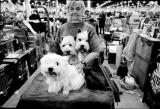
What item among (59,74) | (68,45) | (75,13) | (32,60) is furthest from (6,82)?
(75,13)

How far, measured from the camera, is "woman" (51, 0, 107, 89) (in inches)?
81.1

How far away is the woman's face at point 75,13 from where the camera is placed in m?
2.10

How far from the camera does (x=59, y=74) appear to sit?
1646 mm

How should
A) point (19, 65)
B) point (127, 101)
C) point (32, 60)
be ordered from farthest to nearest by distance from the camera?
point (32, 60)
point (19, 65)
point (127, 101)

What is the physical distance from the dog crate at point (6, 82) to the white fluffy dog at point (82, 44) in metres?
1.62

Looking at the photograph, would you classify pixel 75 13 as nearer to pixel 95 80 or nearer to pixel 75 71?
pixel 75 71

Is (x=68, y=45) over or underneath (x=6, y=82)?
over

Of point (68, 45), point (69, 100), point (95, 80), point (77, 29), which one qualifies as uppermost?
point (77, 29)

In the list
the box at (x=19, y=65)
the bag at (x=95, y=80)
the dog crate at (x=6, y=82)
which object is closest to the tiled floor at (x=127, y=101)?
the dog crate at (x=6, y=82)

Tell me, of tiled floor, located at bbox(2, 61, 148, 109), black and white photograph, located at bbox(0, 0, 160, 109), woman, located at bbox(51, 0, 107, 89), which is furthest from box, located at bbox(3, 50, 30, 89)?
woman, located at bbox(51, 0, 107, 89)

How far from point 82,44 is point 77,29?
330 mm

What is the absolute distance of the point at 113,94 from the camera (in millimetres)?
1662

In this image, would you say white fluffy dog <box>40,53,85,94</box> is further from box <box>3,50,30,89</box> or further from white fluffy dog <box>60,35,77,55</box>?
box <box>3,50,30,89</box>

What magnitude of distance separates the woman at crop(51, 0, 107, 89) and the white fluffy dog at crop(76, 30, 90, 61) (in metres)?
0.11
